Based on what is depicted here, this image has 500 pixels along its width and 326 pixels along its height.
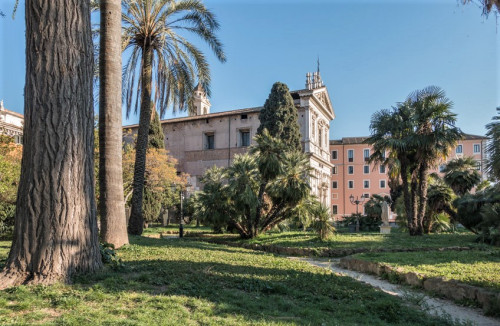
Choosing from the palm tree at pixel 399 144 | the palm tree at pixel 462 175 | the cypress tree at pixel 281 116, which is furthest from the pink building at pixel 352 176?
the palm tree at pixel 399 144

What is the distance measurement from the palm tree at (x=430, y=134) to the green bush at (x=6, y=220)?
1680 centimetres

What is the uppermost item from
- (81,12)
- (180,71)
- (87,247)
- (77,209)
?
(180,71)

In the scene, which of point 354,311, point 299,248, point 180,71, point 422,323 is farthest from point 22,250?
point 180,71

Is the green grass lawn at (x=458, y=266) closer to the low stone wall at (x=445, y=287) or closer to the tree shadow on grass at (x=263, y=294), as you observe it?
the low stone wall at (x=445, y=287)

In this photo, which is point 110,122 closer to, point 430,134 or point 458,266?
point 458,266

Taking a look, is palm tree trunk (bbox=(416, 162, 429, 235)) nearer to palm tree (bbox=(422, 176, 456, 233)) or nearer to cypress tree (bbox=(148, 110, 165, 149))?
palm tree (bbox=(422, 176, 456, 233))

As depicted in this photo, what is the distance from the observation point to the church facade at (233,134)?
1553 inches

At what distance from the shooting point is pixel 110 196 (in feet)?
30.6

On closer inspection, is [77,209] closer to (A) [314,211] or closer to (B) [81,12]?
(B) [81,12]

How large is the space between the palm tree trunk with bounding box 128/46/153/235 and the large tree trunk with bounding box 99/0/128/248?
17.4ft

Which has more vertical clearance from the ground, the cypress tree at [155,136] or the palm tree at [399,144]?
the cypress tree at [155,136]

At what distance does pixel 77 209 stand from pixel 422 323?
14.5 feet

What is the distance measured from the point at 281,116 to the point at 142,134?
59.7 feet

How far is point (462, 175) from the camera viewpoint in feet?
85.0
